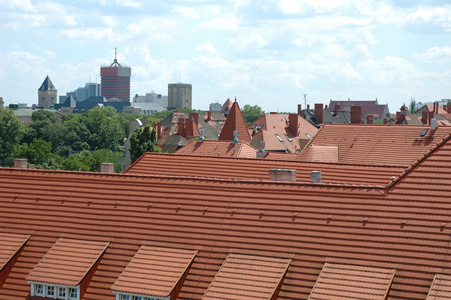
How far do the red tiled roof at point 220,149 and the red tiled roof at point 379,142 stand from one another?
202 inches

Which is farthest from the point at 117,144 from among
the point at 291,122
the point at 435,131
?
the point at 435,131

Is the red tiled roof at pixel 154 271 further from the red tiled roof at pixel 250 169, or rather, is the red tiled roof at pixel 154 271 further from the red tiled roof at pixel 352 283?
the red tiled roof at pixel 250 169

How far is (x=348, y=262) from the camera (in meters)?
21.5

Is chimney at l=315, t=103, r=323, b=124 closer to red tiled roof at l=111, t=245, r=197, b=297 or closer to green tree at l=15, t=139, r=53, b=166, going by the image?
green tree at l=15, t=139, r=53, b=166

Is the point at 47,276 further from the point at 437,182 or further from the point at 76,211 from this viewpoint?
the point at 437,182

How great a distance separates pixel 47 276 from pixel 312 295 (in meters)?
8.05

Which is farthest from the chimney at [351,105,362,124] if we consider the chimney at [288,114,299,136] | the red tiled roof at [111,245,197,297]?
the red tiled roof at [111,245,197,297]

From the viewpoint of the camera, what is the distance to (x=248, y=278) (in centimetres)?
2197

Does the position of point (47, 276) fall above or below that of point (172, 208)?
below

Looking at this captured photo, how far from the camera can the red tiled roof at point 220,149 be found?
58.5 meters

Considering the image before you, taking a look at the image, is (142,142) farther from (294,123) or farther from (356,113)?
(294,123)

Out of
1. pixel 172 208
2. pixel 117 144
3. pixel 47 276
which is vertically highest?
pixel 172 208

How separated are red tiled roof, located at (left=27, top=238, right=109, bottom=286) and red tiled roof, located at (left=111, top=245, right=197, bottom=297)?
55.1 inches

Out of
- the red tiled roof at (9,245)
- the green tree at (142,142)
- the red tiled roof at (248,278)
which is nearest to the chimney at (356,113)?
the green tree at (142,142)
